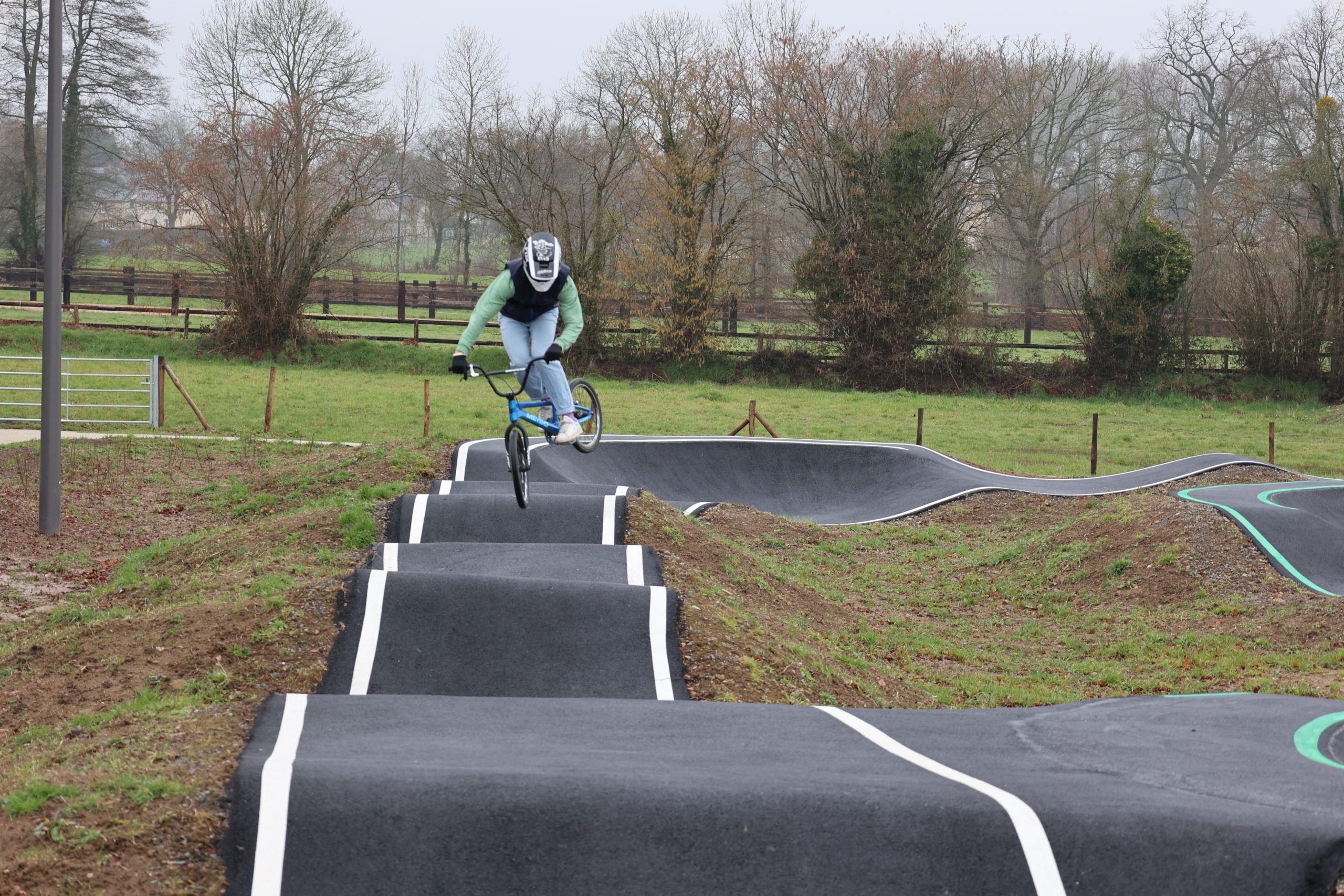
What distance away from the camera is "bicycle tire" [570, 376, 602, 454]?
28.6 feet

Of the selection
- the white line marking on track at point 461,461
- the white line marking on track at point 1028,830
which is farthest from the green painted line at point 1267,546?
the white line marking on track at point 461,461

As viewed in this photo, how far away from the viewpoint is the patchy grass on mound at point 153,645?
4062mm

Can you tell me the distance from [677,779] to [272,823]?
1668 millimetres

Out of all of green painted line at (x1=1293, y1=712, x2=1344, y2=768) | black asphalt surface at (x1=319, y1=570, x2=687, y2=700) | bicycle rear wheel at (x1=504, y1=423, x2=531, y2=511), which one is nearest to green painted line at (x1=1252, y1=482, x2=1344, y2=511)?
green painted line at (x1=1293, y1=712, x2=1344, y2=768)

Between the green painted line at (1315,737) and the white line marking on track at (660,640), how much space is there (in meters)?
3.81

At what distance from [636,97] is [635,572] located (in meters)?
25.2

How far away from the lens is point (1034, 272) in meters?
41.5

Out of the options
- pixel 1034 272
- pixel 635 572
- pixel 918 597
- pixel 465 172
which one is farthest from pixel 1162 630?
pixel 1034 272

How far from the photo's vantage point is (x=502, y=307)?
8.30 metres

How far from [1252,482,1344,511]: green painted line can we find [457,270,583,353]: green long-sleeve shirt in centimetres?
958

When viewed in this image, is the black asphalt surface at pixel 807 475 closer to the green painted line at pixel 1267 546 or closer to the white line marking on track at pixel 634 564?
the green painted line at pixel 1267 546

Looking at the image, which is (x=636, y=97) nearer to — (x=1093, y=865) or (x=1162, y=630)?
(x=1162, y=630)

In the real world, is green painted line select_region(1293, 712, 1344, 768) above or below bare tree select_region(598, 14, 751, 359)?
below

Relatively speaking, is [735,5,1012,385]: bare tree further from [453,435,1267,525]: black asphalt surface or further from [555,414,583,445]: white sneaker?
[555,414,583,445]: white sneaker
